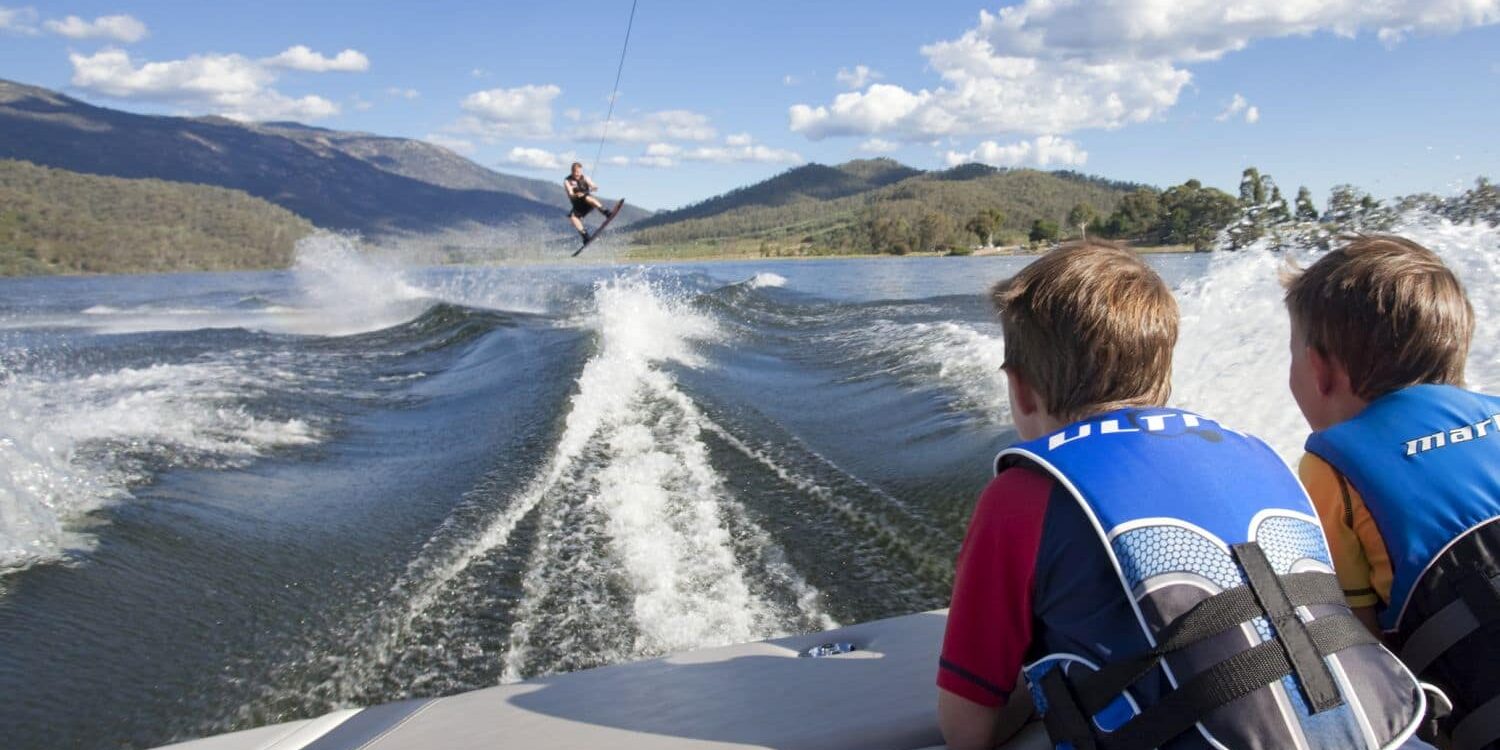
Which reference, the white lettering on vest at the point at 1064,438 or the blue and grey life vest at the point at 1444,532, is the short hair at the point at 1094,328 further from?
the blue and grey life vest at the point at 1444,532

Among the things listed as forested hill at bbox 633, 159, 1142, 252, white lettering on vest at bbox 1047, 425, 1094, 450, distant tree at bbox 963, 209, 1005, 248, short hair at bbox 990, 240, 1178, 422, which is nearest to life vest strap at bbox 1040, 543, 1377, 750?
white lettering on vest at bbox 1047, 425, 1094, 450

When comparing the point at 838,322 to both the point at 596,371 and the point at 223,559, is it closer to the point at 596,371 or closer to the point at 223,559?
the point at 596,371

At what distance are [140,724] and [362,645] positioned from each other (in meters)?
0.84

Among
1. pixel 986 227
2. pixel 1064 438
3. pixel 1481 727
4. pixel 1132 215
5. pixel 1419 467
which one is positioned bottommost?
pixel 1481 727

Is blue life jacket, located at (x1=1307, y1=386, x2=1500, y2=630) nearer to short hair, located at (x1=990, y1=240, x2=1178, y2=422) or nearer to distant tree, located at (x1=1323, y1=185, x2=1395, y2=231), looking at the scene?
short hair, located at (x1=990, y1=240, x2=1178, y2=422)

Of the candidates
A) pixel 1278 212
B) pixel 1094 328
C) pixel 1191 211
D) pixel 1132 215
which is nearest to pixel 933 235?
pixel 1132 215

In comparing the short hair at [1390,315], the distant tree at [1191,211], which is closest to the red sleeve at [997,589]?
the short hair at [1390,315]

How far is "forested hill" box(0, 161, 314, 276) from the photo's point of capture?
369 feet

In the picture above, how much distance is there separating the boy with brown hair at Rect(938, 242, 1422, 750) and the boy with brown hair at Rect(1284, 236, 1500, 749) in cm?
38

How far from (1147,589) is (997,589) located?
0.24 m

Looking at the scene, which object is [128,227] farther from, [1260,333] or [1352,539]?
[1352,539]

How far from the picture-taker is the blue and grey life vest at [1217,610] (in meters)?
1.31

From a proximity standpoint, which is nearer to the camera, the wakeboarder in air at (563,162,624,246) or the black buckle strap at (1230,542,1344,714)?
the black buckle strap at (1230,542,1344,714)

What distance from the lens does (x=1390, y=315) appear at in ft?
6.25
